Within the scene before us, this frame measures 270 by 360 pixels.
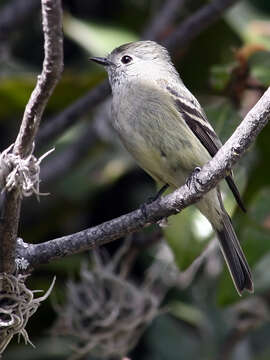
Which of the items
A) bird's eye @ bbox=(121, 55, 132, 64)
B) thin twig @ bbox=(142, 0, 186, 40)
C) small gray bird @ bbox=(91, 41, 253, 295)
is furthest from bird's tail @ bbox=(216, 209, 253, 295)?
thin twig @ bbox=(142, 0, 186, 40)

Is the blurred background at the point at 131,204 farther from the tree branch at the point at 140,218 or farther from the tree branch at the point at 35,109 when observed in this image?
the tree branch at the point at 35,109

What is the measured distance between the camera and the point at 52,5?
2098 mm

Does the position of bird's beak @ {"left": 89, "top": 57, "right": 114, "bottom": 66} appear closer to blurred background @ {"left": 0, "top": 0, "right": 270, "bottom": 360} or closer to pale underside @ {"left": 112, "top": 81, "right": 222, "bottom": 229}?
blurred background @ {"left": 0, "top": 0, "right": 270, "bottom": 360}

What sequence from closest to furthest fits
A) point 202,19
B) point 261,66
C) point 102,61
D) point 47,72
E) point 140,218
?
point 47,72 < point 140,218 < point 261,66 < point 102,61 < point 202,19

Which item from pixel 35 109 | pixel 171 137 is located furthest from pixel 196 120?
pixel 35 109

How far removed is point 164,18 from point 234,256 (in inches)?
74.9

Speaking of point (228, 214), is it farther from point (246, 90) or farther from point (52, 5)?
point (52, 5)

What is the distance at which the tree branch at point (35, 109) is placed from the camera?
2133 millimetres

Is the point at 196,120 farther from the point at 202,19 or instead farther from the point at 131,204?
the point at 131,204

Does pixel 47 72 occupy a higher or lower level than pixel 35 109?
higher

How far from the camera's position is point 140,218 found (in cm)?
262

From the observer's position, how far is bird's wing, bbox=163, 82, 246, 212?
12.6 ft

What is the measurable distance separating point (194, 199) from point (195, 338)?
223 centimetres

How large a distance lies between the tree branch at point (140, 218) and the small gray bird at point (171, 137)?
88 centimetres
